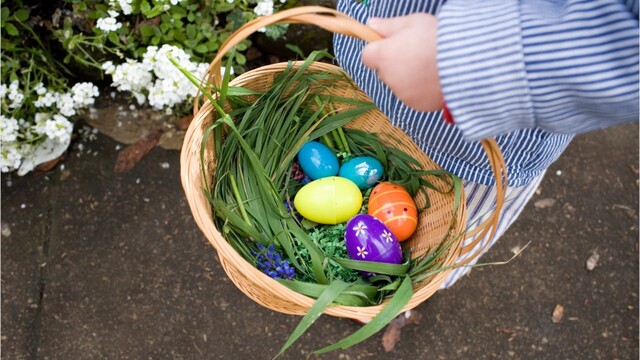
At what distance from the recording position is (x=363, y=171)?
158 centimetres

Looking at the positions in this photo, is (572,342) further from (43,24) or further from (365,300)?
(43,24)

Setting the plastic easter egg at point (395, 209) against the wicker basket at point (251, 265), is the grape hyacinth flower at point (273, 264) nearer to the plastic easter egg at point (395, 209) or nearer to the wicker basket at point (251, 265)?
the wicker basket at point (251, 265)

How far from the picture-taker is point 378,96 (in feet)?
3.92

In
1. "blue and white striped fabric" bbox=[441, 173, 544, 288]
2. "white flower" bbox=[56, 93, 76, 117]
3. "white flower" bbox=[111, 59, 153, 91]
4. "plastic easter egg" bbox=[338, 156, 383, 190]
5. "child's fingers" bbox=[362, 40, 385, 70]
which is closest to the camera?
"child's fingers" bbox=[362, 40, 385, 70]

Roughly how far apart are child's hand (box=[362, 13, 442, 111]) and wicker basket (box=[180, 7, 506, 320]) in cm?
4

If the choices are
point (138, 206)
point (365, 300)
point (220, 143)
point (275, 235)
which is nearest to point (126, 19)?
point (138, 206)

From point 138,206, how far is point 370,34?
132 cm

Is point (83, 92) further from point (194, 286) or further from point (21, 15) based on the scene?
point (194, 286)

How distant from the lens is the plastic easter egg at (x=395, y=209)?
147 cm

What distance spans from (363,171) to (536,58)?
79 cm

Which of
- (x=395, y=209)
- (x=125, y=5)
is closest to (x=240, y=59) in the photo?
(x=125, y=5)

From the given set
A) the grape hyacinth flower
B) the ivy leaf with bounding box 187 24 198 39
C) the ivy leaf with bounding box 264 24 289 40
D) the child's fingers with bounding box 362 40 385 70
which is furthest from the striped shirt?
the ivy leaf with bounding box 187 24 198 39

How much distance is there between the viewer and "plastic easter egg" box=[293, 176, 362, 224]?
148 centimetres

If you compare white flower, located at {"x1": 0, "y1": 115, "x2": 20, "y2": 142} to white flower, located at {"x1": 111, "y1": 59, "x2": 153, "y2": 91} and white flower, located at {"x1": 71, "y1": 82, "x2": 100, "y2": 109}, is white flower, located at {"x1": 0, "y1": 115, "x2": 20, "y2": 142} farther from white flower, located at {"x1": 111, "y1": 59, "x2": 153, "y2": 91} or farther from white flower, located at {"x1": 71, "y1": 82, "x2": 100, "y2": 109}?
white flower, located at {"x1": 111, "y1": 59, "x2": 153, "y2": 91}
